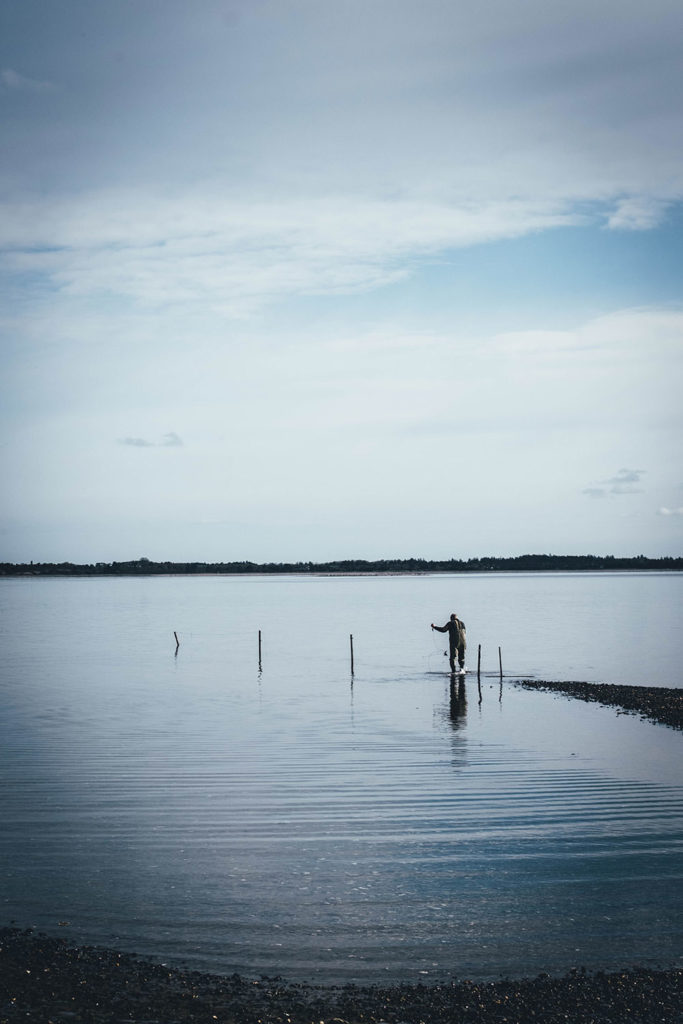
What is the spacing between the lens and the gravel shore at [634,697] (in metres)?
32.5

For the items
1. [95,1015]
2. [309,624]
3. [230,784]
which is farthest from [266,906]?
[309,624]

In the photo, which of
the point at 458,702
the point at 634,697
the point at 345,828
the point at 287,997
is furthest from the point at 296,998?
the point at 634,697

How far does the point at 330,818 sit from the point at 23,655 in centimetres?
4739

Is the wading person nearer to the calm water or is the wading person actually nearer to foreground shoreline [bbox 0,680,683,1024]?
the calm water

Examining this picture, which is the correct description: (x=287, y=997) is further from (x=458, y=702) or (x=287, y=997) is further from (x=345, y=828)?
(x=458, y=702)

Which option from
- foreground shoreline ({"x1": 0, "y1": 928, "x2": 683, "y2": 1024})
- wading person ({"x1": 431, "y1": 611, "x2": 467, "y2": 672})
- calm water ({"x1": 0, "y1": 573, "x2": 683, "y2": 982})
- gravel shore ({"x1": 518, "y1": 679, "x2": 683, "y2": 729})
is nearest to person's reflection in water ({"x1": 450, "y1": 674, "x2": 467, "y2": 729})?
calm water ({"x1": 0, "y1": 573, "x2": 683, "y2": 982})

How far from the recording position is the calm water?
12.0 m

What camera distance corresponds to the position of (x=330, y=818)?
59.8 feet

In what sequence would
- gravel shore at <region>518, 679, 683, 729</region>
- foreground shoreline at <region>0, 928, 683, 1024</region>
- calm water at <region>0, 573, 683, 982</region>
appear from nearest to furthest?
foreground shoreline at <region>0, 928, 683, 1024</region>, calm water at <region>0, 573, 683, 982</region>, gravel shore at <region>518, 679, 683, 729</region>

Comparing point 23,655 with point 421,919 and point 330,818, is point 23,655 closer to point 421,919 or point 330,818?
point 330,818

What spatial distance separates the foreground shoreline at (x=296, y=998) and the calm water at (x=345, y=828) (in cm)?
50

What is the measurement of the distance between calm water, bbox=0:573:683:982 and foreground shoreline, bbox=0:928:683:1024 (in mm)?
505

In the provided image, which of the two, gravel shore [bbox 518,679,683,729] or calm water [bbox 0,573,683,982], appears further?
gravel shore [bbox 518,679,683,729]

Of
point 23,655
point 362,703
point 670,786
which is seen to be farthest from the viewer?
point 23,655
